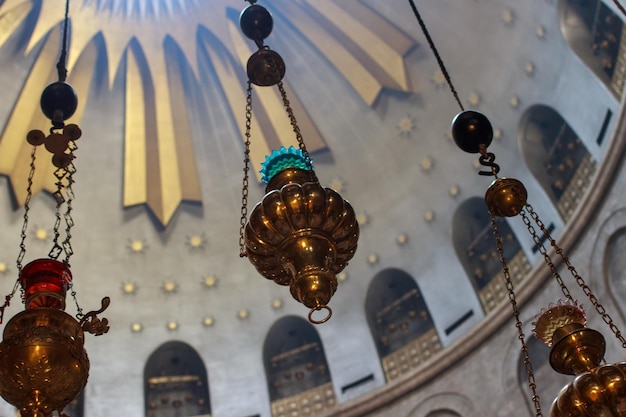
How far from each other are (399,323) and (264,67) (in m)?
6.96

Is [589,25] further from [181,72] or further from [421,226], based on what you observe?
[181,72]

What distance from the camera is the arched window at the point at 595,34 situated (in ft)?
27.8

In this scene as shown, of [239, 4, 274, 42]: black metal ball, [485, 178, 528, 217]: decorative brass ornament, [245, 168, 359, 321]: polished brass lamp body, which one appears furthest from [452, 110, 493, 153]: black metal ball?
[239, 4, 274, 42]: black metal ball

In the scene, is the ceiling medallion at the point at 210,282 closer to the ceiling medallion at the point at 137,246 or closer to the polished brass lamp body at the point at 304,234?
the ceiling medallion at the point at 137,246

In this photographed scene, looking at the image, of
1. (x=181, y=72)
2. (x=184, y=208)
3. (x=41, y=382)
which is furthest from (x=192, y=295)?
(x=41, y=382)

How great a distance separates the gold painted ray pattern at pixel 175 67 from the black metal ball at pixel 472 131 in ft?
23.2

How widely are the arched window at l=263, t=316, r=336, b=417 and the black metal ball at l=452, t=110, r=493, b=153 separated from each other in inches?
268

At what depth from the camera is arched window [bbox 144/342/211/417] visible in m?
10.5

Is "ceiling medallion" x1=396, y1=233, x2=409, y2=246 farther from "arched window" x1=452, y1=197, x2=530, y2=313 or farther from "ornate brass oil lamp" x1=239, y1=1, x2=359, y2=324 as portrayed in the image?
"ornate brass oil lamp" x1=239, y1=1, x2=359, y2=324

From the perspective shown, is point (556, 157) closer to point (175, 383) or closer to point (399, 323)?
point (399, 323)

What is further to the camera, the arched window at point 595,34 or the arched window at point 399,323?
the arched window at point 399,323

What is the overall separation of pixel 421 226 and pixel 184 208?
3770mm

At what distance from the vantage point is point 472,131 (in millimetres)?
3998

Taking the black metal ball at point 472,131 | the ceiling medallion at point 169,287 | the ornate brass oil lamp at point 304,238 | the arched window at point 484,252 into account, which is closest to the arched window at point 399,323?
the arched window at point 484,252
